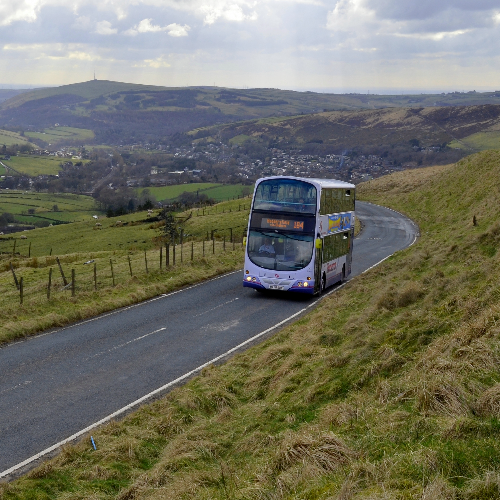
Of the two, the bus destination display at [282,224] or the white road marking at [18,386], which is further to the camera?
the bus destination display at [282,224]

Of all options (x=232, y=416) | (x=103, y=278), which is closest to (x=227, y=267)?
(x=103, y=278)

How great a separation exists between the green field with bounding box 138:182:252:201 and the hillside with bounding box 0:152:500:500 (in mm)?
114722

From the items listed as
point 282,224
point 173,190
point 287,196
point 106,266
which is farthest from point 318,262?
point 173,190

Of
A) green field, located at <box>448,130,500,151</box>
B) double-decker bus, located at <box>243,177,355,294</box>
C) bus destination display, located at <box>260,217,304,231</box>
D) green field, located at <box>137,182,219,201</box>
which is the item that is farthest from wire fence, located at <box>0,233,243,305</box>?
green field, located at <box>448,130,500,151</box>

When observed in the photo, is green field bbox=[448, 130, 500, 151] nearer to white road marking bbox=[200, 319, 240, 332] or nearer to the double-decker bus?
the double-decker bus

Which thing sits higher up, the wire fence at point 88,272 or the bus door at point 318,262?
the bus door at point 318,262

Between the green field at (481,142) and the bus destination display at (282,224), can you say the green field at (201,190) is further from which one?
the bus destination display at (282,224)

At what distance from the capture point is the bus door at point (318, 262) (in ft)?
78.5

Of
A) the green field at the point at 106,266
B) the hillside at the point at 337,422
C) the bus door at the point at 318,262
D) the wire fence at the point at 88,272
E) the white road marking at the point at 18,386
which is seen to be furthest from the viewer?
the wire fence at the point at 88,272

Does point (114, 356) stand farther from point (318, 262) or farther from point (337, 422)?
point (318, 262)

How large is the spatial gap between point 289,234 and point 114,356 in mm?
9696

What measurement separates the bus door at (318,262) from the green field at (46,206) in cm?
9368

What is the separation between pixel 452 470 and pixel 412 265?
A: 19.0 m

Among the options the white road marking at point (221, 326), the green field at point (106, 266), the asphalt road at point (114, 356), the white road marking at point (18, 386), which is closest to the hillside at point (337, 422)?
the asphalt road at point (114, 356)
